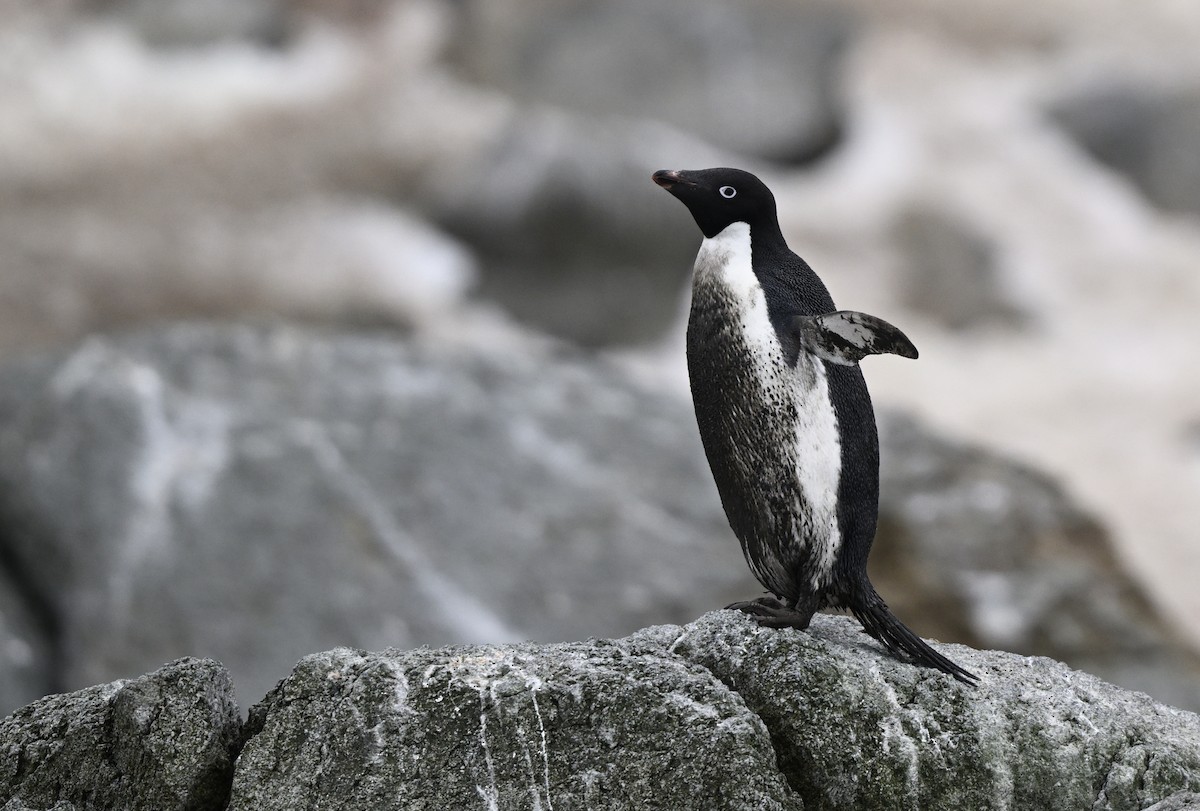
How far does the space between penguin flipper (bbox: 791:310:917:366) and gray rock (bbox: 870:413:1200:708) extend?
5640mm

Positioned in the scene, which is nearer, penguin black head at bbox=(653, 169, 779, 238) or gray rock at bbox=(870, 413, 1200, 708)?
penguin black head at bbox=(653, 169, 779, 238)

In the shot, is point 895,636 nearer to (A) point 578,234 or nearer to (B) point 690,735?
(B) point 690,735

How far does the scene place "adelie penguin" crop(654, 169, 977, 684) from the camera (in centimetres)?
385

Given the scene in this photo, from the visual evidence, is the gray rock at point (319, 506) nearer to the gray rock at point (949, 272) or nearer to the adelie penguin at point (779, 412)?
the adelie penguin at point (779, 412)

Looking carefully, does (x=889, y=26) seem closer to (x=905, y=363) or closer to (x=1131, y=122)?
(x=1131, y=122)

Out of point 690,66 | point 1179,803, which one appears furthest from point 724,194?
point 690,66

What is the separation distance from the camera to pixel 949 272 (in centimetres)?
1622

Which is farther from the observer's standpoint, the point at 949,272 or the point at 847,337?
the point at 949,272

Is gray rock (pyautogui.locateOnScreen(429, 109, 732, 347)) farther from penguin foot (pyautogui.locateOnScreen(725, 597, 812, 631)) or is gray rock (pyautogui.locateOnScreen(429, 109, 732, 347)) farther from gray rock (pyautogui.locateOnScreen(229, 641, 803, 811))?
gray rock (pyautogui.locateOnScreen(229, 641, 803, 811))

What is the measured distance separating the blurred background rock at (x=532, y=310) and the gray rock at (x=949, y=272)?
0.16ft

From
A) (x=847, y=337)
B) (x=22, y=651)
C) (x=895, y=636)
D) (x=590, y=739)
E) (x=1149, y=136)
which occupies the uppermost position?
(x=1149, y=136)

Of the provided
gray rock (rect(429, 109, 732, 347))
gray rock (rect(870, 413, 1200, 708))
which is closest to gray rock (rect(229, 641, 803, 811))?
gray rock (rect(870, 413, 1200, 708))

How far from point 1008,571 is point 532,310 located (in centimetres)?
669

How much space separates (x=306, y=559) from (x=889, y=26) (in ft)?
44.3
